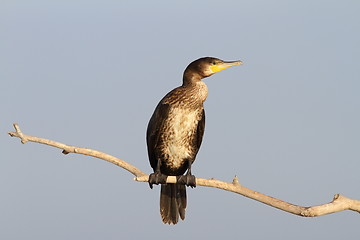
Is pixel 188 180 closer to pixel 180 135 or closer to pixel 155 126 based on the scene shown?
pixel 180 135

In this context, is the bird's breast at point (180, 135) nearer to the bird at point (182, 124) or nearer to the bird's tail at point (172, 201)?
the bird at point (182, 124)

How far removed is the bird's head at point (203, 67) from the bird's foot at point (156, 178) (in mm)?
1011

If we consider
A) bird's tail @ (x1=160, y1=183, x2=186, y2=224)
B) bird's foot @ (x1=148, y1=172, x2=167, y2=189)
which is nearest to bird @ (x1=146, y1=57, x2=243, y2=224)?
bird's foot @ (x1=148, y1=172, x2=167, y2=189)

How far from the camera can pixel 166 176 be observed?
21.4ft

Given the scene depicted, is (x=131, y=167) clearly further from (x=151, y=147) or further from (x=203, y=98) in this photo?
(x=203, y=98)

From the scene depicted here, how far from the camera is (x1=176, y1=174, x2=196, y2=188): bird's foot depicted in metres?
6.38

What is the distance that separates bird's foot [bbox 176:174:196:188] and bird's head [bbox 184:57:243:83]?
0.98 m

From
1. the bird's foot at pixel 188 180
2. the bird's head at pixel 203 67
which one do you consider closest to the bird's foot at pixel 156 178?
the bird's foot at pixel 188 180

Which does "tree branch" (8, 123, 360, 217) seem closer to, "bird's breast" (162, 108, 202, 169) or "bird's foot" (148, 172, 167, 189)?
"bird's foot" (148, 172, 167, 189)

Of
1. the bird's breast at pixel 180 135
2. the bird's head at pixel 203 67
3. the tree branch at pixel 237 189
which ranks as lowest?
the tree branch at pixel 237 189

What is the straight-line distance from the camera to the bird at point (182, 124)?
6.38m

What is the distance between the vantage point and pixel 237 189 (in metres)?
5.58

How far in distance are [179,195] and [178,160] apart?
1.46 feet

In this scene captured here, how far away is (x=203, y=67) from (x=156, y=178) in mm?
1225
